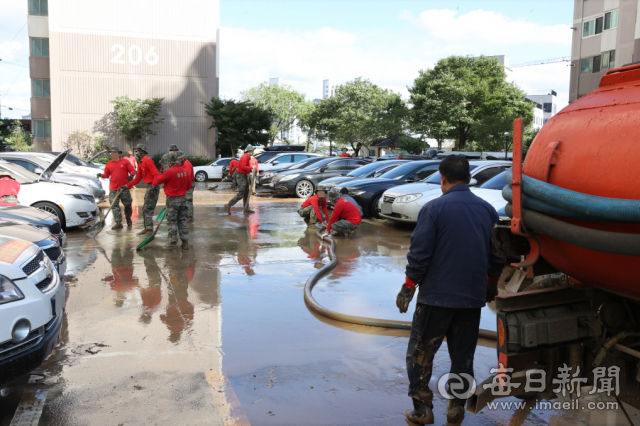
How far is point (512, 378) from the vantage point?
133 inches

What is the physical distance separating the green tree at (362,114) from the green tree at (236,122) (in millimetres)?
14749

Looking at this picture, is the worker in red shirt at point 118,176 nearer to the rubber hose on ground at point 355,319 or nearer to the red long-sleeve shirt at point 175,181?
the red long-sleeve shirt at point 175,181

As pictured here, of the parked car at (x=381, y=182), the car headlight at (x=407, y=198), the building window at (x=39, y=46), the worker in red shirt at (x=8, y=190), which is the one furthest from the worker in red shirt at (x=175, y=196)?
the building window at (x=39, y=46)

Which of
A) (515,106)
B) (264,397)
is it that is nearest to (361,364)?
(264,397)

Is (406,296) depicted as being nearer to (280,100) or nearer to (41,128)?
(41,128)

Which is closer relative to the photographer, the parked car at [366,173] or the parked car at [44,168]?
the parked car at [44,168]

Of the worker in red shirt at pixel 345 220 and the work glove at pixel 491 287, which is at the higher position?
the work glove at pixel 491 287

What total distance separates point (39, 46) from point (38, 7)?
104 inches

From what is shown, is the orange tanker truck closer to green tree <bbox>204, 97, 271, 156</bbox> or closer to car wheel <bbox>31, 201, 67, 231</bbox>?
car wheel <bbox>31, 201, 67, 231</bbox>

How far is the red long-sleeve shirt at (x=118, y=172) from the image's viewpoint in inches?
451

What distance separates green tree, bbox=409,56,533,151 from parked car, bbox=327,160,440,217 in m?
34.3

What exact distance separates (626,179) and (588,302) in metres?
1.02

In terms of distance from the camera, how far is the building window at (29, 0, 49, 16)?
37781mm

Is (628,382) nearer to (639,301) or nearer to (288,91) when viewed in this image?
(639,301)
